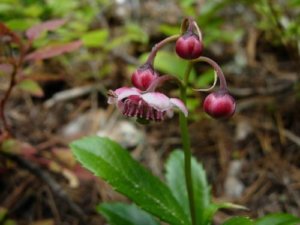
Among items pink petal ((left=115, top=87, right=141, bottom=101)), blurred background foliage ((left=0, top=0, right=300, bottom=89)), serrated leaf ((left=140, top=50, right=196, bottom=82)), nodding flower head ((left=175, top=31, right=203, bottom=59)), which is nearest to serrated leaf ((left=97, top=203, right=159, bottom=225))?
pink petal ((left=115, top=87, right=141, bottom=101))

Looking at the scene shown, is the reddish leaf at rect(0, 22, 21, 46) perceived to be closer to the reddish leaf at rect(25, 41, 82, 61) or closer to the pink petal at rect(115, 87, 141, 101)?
the reddish leaf at rect(25, 41, 82, 61)

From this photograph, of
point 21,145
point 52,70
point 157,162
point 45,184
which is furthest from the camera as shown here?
point 52,70

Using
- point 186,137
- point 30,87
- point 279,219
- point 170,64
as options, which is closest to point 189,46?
point 186,137

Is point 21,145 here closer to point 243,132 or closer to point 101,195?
point 101,195

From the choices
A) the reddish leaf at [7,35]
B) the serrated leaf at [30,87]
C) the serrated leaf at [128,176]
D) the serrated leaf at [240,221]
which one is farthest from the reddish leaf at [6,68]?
the serrated leaf at [240,221]

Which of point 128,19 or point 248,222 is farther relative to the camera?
point 128,19

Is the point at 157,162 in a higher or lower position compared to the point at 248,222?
lower

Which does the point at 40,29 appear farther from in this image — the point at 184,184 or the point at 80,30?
the point at 80,30

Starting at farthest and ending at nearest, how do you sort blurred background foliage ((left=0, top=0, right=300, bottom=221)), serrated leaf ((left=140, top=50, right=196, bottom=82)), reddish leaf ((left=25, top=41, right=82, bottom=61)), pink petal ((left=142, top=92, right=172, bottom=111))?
1. serrated leaf ((left=140, top=50, right=196, bottom=82))
2. blurred background foliage ((left=0, top=0, right=300, bottom=221))
3. reddish leaf ((left=25, top=41, right=82, bottom=61))
4. pink petal ((left=142, top=92, right=172, bottom=111))

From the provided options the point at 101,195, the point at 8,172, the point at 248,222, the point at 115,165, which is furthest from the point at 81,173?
the point at 248,222
